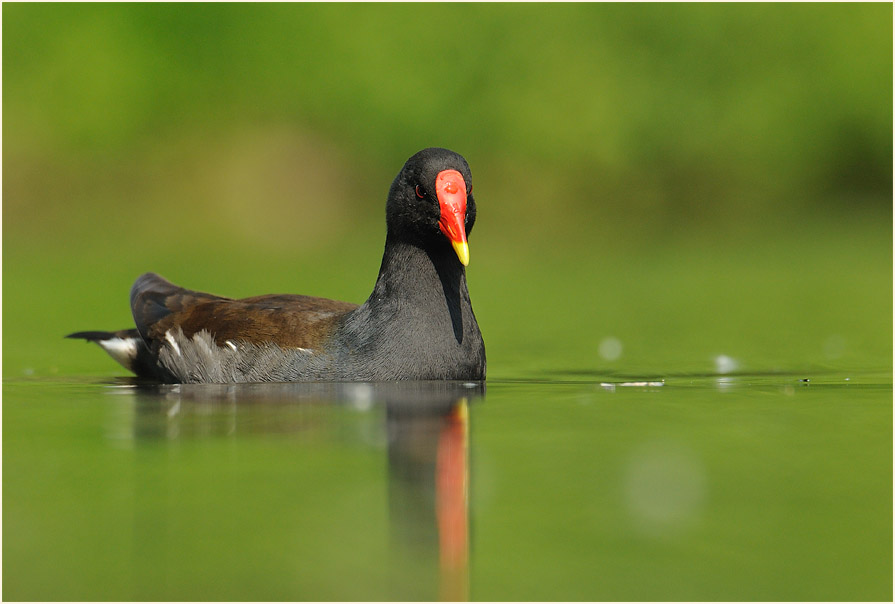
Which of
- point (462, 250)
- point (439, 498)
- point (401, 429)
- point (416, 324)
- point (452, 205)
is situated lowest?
point (439, 498)

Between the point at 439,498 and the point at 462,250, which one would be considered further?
the point at 462,250

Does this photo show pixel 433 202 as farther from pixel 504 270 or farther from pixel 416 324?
pixel 504 270

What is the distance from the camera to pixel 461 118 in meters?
15.9

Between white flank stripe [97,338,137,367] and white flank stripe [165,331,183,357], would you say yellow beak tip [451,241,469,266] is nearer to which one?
white flank stripe [165,331,183,357]

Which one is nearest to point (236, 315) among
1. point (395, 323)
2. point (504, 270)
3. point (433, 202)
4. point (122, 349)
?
point (395, 323)

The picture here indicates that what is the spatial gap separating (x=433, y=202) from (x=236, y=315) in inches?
49.1

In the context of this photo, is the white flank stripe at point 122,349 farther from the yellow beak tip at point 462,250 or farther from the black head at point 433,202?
the yellow beak tip at point 462,250

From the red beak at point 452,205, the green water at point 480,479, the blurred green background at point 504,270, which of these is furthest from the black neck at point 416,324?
the blurred green background at point 504,270

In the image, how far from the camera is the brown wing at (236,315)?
6336 millimetres

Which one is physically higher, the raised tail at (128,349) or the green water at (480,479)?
the raised tail at (128,349)

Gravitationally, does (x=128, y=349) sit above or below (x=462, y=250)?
below

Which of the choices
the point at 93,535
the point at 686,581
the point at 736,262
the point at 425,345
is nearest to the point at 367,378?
the point at 425,345

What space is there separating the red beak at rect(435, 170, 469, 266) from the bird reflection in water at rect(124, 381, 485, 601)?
2.26 ft

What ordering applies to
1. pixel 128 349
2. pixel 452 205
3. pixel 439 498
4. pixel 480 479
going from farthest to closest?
pixel 128 349, pixel 452 205, pixel 480 479, pixel 439 498
